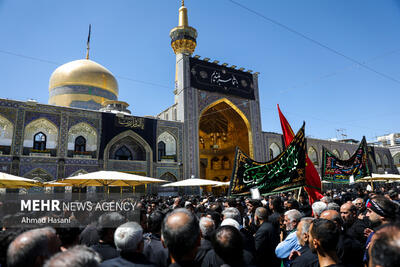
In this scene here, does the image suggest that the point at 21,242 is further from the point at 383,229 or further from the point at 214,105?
the point at 214,105

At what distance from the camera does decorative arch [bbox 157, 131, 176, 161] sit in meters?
18.0

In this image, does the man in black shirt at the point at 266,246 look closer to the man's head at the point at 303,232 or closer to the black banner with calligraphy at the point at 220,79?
the man's head at the point at 303,232

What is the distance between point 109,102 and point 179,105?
4.93 metres

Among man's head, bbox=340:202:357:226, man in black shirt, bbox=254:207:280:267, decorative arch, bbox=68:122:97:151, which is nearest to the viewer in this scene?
man in black shirt, bbox=254:207:280:267

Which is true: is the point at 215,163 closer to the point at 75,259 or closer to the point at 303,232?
the point at 303,232

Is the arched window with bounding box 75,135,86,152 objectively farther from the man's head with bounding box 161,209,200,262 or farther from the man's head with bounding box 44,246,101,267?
the man's head with bounding box 44,246,101,267

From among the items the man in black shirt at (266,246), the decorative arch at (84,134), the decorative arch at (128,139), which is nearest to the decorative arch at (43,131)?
the decorative arch at (84,134)

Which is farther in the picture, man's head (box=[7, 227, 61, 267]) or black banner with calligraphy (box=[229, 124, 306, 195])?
black banner with calligraphy (box=[229, 124, 306, 195])

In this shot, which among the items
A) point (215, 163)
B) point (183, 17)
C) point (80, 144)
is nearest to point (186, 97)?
point (183, 17)

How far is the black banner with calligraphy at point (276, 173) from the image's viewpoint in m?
4.81

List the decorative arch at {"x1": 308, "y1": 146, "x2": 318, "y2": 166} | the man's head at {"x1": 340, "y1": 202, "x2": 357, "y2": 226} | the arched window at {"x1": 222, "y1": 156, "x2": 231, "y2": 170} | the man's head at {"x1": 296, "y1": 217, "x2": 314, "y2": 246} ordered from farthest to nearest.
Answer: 1. the decorative arch at {"x1": 308, "y1": 146, "x2": 318, "y2": 166}
2. the arched window at {"x1": 222, "y1": 156, "x2": 231, "y2": 170}
3. the man's head at {"x1": 340, "y1": 202, "x2": 357, "y2": 226}
4. the man's head at {"x1": 296, "y1": 217, "x2": 314, "y2": 246}

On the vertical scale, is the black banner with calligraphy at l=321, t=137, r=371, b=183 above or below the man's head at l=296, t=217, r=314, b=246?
above

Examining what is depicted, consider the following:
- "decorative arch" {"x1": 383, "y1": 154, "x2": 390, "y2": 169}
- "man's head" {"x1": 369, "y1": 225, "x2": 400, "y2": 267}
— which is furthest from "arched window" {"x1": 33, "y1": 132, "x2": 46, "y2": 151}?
"decorative arch" {"x1": 383, "y1": 154, "x2": 390, "y2": 169}

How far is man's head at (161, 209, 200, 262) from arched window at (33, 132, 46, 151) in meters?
15.3
